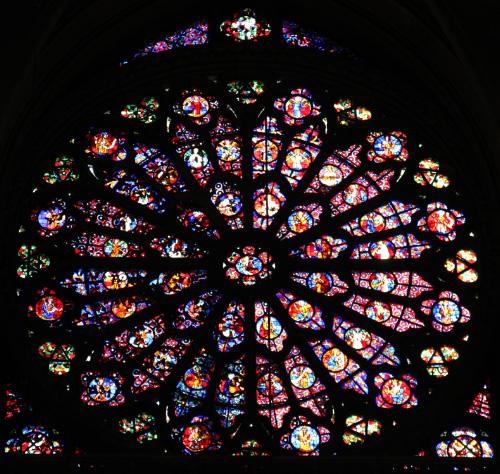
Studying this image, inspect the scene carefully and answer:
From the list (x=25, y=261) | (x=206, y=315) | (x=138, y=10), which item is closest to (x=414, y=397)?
(x=206, y=315)

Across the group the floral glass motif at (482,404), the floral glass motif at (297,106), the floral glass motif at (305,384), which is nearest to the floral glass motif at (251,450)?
the floral glass motif at (305,384)

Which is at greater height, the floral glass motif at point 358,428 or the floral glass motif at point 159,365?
the floral glass motif at point 159,365

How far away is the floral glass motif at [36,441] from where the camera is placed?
14.7 metres

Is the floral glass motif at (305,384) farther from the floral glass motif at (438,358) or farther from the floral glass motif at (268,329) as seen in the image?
the floral glass motif at (438,358)

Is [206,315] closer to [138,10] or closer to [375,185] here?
[375,185]

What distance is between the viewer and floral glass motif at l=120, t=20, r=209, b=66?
687 inches

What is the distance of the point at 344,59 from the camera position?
1714 centimetres

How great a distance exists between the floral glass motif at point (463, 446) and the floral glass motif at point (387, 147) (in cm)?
343

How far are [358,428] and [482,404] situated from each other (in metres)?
1.32

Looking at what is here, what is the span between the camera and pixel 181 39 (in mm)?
17578

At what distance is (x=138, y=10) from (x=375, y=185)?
138 inches

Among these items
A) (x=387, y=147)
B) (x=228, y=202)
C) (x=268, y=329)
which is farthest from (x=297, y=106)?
(x=268, y=329)

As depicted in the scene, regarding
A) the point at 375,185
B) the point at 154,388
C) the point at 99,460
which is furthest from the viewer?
the point at 375,185

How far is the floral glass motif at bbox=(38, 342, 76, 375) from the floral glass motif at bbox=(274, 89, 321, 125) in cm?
379
